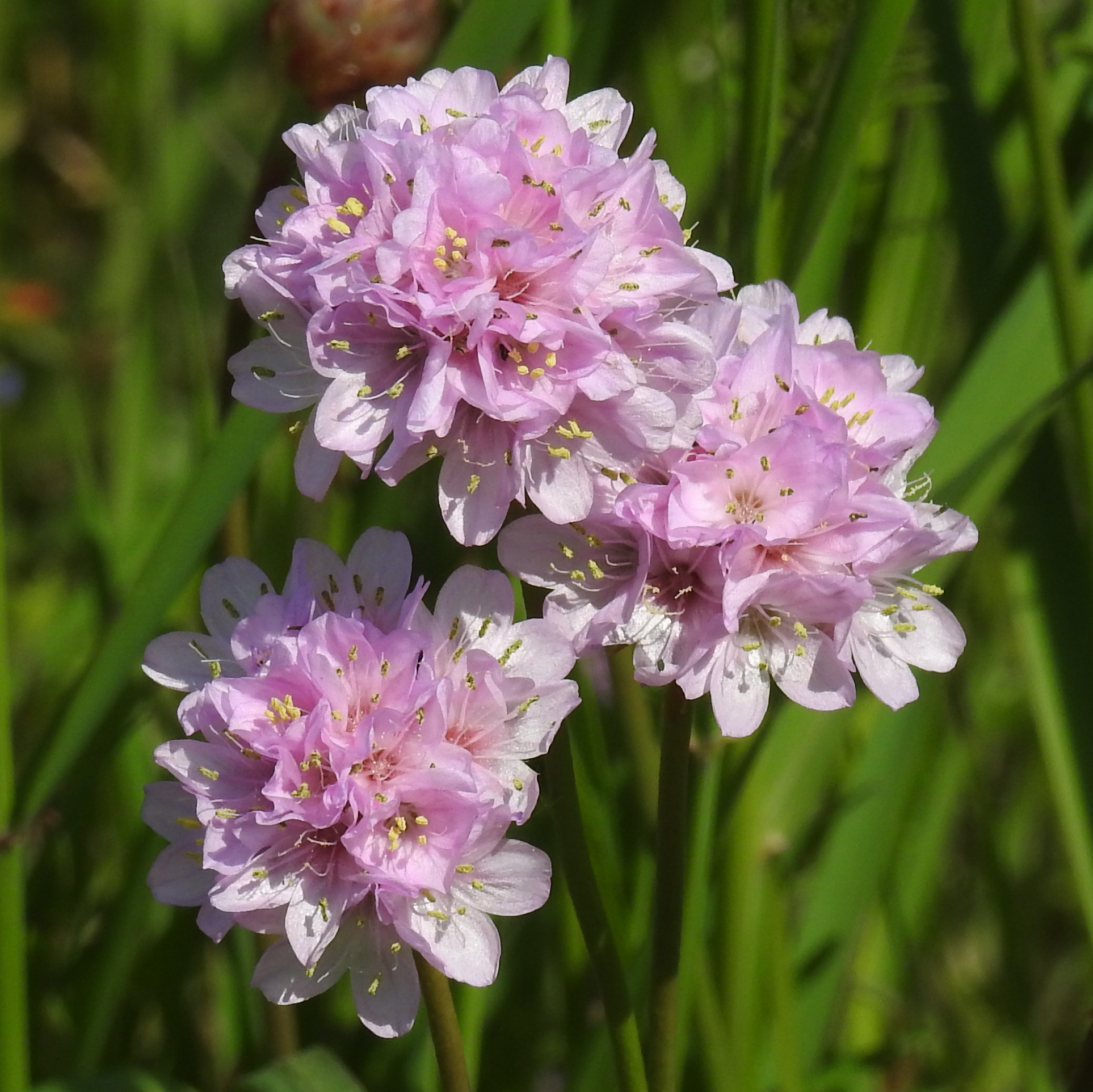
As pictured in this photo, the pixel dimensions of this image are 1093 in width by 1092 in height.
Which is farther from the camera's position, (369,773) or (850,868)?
(850,868)

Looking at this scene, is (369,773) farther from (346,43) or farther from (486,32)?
(346,43)

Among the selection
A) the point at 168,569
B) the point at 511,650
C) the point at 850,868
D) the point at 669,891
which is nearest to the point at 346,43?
the point at 168,569

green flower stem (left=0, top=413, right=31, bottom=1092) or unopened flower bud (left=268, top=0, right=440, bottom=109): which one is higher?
unopened flower bud (left=268, top=0, right=440, bottom=109)

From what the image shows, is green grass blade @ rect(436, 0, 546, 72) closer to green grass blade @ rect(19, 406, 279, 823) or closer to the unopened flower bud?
the unopened flower bud

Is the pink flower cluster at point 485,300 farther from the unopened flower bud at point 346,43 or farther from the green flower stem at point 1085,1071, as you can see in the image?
the green flower stem at point 1085,1071

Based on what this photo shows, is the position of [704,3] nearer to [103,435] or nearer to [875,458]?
[875,458]

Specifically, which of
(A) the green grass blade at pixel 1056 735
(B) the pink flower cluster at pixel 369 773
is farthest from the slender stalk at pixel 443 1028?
(A) the green grass blade at pixel 1056 735

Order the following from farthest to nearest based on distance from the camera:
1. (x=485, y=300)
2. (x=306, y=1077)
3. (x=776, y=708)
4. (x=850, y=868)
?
(x=850, y=868)
(x=776, y=708)
(x=306, y=1077)
(x=485, y=300)

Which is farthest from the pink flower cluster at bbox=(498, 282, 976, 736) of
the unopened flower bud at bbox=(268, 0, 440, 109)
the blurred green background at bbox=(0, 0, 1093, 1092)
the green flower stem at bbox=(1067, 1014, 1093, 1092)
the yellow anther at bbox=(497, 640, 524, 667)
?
the unopened flower bud at bbox=(268, 0, 440, 109)
